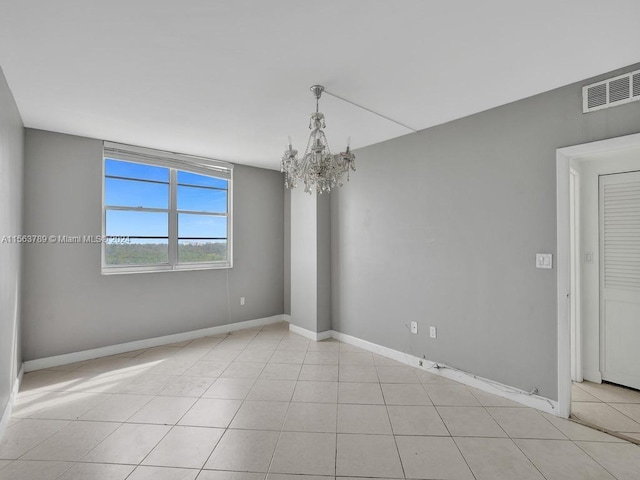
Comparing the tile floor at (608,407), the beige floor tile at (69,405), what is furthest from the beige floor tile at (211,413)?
the tile floor at (608,407)

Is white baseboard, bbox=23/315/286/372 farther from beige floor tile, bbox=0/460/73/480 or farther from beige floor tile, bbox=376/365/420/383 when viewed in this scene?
beige floor tile, bbox=376/365/420/383

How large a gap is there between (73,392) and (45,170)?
7.37ft

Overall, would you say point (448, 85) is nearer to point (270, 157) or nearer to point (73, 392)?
point (270, 157)

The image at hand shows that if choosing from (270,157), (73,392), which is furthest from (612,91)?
(73,392)

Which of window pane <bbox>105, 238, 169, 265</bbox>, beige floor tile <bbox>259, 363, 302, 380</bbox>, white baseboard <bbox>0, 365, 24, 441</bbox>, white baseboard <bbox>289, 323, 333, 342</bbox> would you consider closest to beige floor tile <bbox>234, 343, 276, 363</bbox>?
beige floor tile <bbox>259, 363, 302, 380</bbox>

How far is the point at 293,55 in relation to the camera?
1.98m

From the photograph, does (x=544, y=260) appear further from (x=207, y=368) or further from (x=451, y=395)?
(x=207, y=368)

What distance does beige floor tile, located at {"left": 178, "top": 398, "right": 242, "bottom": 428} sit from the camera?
7.67 ft

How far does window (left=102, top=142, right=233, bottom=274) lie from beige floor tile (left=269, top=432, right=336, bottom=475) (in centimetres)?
288

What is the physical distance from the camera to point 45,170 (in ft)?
10.9

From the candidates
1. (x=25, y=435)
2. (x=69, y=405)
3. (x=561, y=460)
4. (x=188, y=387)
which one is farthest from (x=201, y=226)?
(x=561, y=460)

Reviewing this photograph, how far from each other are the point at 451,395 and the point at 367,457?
45.4 inches

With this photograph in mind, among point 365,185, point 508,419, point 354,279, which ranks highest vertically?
point 365,185

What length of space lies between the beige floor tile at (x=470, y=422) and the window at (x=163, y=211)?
11.3 ft
